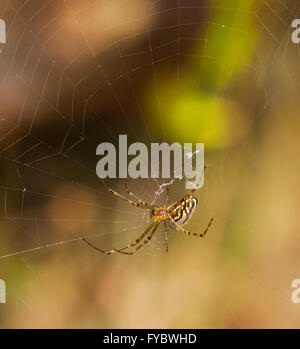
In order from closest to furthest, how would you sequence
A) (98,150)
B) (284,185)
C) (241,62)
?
(241,62)
(98,150)
(284,185)

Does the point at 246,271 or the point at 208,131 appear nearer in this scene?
the point at 208,131

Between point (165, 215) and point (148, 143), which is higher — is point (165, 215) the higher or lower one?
the lower one

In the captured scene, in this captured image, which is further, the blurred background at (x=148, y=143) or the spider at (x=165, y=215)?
the spider at (x=165, y=215)

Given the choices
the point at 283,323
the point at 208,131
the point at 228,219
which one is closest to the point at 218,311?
the point at 283,323

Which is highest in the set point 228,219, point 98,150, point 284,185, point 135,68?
point 135,68

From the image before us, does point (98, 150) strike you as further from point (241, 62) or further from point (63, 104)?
point (241, 62)
